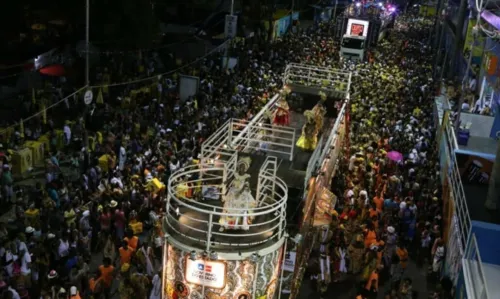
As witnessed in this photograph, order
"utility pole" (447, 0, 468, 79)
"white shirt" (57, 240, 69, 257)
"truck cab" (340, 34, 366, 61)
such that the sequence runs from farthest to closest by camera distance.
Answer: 1. "truck cab" (340, 34, 366, 61)
2. "utility pole" (447, 0, 468, 79)
3. "white shirt" (57, 240, 69, 257)

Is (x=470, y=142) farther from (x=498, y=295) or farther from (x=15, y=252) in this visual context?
(x=15, y=252)

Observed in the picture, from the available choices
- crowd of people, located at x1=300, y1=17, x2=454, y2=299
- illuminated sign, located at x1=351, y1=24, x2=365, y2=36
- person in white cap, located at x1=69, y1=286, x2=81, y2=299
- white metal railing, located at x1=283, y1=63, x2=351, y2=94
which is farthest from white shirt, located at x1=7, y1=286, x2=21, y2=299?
illuminated sign, located at x1=351, y1=24, x2=365, y2=36

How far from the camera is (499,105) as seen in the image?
20.3m

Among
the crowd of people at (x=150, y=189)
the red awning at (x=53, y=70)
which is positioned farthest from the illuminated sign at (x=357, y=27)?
the red awning at (x=53, y=70)

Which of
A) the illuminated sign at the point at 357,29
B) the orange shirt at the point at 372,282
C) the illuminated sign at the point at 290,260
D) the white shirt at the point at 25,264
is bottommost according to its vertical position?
the orange shirt at the point at 372,282

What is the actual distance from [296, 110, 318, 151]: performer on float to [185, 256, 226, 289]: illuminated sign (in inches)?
245

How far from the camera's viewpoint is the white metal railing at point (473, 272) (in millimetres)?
10301

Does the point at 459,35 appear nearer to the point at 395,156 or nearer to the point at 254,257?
the point at 395,156

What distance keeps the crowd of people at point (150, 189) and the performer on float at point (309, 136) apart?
6.74 ft

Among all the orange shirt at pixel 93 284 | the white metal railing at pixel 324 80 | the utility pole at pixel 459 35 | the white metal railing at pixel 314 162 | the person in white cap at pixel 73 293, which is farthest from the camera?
the utility pole at pixel 459 35

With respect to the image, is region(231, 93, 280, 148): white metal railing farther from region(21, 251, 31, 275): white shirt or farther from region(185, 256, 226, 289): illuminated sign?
region(21, 251, 31, 275): white shirt

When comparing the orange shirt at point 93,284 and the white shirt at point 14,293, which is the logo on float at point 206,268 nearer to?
the orange shirt at point 93,284

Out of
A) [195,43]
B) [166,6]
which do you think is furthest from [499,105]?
[166,6]

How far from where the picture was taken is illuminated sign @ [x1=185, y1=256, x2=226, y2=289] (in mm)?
9070
